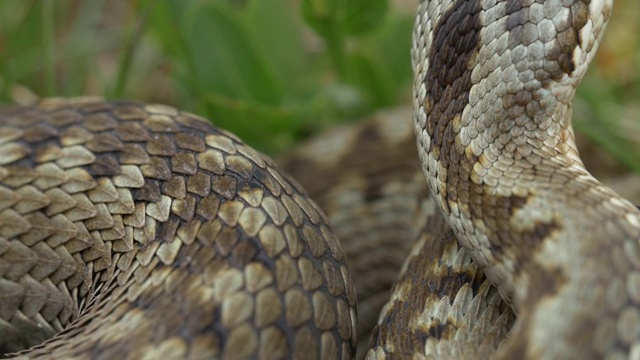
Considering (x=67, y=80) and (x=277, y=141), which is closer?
(x=277, y=141)

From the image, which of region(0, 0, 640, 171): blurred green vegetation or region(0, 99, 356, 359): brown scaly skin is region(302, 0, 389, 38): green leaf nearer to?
region(0, 0, 640, 171): blurred green vegetation

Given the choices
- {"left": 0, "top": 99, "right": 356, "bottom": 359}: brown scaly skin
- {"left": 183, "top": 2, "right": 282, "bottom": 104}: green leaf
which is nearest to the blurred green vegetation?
{"left": 183, "top": 2, "right": 282, "bottom": 104}: green leaf

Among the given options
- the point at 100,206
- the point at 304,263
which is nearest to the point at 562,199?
the point at 304,263

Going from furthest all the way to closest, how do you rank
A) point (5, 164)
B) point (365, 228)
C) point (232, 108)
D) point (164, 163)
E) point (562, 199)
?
point (365, 228), point (232, 108), point (5, 164), point (164, 163), point (562, 199)

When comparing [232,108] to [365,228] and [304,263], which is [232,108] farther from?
[304,263]

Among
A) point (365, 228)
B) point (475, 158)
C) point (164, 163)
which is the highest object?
point (365, 228)

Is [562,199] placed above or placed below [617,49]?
below

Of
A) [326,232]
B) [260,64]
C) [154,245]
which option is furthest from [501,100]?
[260,64]

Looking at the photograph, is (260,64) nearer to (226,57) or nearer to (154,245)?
(226,57)
